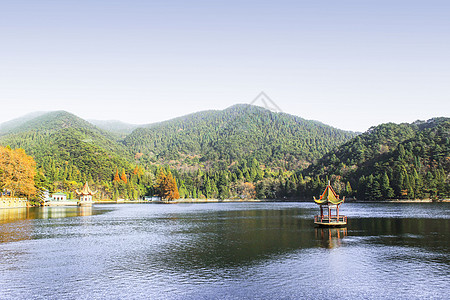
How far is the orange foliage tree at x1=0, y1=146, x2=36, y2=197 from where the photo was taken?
330 ft

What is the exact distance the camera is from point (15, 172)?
102m

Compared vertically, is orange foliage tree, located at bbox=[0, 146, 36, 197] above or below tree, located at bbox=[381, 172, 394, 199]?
above

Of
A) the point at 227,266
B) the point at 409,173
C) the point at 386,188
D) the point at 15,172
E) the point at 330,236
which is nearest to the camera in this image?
the point at 227,266

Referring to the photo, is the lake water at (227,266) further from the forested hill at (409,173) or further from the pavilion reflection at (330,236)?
the forested hill at (409,173)

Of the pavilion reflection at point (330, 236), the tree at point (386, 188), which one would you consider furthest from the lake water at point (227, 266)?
the tree at point (386, 188)

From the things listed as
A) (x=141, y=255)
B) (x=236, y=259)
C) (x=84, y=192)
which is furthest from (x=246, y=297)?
(x=84, y=192)

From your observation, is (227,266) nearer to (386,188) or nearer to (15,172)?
(15,172)

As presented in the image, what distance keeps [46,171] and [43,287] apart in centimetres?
16476

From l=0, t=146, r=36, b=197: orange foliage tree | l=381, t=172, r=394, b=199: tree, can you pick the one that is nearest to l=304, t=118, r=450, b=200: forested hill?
l=381, t=172, r=394, b=199: tree

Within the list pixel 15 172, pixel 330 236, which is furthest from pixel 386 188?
pixel 15 172

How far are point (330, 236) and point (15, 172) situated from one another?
8859 centimetres

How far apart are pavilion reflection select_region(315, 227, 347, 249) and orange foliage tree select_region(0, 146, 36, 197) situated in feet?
276

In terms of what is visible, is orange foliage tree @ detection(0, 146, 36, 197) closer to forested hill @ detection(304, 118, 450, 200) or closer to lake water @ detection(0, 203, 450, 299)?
lake water @ detection(0, 203, 450, 299)

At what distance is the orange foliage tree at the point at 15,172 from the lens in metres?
101
